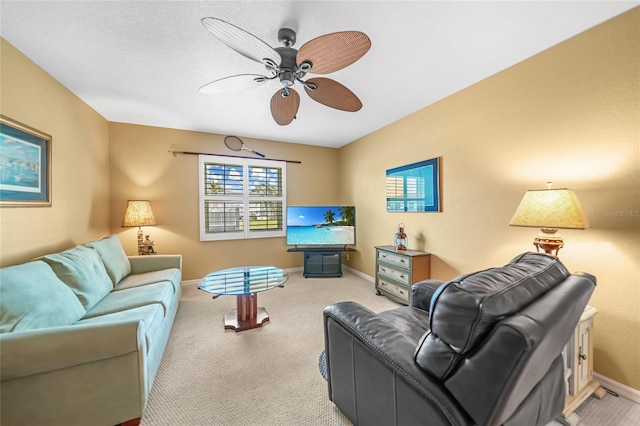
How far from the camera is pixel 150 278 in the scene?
2506mm

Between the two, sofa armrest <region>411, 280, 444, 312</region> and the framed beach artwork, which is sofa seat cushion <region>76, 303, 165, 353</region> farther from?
sofa armrest <region>411, 280, 444, 312</region>

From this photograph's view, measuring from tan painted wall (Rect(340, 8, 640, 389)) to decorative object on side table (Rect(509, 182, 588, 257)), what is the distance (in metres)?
0.26

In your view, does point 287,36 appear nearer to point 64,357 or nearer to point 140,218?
point 64,357

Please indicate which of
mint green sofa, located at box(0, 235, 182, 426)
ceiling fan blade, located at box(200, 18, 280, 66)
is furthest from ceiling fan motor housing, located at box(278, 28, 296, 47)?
mint green sofa, located at box(0, 235, 182, 426)

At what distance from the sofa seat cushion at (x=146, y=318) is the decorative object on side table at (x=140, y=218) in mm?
1769

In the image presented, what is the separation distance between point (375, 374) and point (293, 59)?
189 centimetres

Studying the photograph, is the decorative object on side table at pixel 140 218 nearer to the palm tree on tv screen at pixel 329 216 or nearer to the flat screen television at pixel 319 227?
the flat screen television at pixel 319 227

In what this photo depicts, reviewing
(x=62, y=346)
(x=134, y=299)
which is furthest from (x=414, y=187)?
(x=62, y=346)

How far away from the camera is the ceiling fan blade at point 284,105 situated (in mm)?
1958

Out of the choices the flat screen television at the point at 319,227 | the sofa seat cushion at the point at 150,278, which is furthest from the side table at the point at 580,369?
the sofa seat cushion at the point at 150,278

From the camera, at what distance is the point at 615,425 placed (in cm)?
134

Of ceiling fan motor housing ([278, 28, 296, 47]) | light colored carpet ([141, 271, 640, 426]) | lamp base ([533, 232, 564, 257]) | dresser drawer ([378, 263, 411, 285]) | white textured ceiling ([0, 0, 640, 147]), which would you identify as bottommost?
light colored carpet ([141, 271, 640, 426])

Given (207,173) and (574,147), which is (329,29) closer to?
(574,147)

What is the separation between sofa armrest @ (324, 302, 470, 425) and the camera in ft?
2.75
